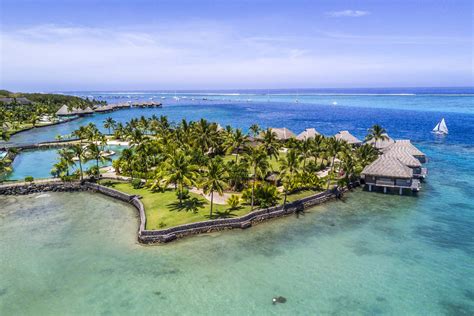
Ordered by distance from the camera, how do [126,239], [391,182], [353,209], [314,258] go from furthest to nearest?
[391,182] → [353,209] → [126,239] → [314,258]

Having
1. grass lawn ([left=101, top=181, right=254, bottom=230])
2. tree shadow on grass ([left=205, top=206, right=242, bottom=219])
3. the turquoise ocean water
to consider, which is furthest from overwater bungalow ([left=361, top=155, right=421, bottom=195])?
tree shadow on grass ([left=205, top=206, right=242, bottom=219])

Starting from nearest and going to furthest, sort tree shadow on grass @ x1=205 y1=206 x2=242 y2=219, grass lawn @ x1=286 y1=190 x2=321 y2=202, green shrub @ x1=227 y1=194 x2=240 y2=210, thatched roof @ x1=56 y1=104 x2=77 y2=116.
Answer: tree shadow on grass @ x1=205 y1=206 x2=242 y2=219 < green shrub @ x1=227 y1=194 x2=240 y2=210 < grass lawn @ x1=286 y1=190 x2=321 y2=202 < thatched roof @ x1=56 y1=104 x2=77 y2=116

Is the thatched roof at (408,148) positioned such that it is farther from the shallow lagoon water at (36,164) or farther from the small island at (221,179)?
the shallow lagoon water at (36,164)

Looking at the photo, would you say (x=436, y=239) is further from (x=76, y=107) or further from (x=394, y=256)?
(x=76, y=107)

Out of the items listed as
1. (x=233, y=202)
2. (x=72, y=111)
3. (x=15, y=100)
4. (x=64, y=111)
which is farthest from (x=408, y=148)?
(x=15, y=100)

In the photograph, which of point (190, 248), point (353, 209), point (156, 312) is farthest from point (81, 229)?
point (353, 209)

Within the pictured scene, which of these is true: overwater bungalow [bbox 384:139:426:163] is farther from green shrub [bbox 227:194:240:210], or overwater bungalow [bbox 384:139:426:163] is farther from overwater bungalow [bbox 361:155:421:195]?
green shrub [bbox 227:194:240:210]
